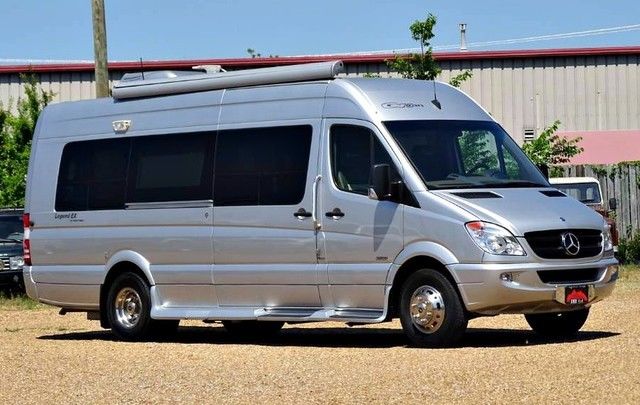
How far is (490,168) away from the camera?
610 inches

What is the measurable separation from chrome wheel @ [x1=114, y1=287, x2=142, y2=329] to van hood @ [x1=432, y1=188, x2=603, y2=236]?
4.49m

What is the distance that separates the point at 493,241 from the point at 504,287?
43cm

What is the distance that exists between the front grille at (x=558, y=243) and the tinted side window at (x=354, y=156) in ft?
5.44

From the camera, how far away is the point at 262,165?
16375 mm

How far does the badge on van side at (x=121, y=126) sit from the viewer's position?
58.8 feet

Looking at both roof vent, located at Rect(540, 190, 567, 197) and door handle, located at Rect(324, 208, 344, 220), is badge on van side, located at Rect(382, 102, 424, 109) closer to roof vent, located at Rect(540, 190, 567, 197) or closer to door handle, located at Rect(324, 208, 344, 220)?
door handle, located at Rect(324, 208, 344, 220)

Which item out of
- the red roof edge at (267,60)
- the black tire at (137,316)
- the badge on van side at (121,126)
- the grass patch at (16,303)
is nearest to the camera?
the black tire at (137,316)

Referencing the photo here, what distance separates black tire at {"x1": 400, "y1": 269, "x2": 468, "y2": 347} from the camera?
47.3 ft

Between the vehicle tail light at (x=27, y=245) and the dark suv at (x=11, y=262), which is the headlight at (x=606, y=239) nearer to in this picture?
the vehicle tail light at (x=27, y=245)

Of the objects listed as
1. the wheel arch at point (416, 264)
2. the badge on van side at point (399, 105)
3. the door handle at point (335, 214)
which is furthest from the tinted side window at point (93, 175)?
the wheel arch at point (416, 264)

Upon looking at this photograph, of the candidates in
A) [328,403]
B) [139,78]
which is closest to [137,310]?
[139,78]

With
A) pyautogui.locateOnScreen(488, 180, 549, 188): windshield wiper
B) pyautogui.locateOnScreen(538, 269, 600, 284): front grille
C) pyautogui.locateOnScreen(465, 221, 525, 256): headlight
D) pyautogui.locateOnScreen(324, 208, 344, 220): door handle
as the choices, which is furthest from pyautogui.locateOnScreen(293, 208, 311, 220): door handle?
pyautogui.locateOnScreen(538, 269, 600, 284): front grille

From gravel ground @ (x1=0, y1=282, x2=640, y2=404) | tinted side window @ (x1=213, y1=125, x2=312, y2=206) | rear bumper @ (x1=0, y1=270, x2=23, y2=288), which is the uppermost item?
tinted side window @ (x1=213, y1=125, x2=312, y2=206)

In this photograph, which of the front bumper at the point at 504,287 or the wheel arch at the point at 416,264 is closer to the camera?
the front bumper at the point at 504,287
